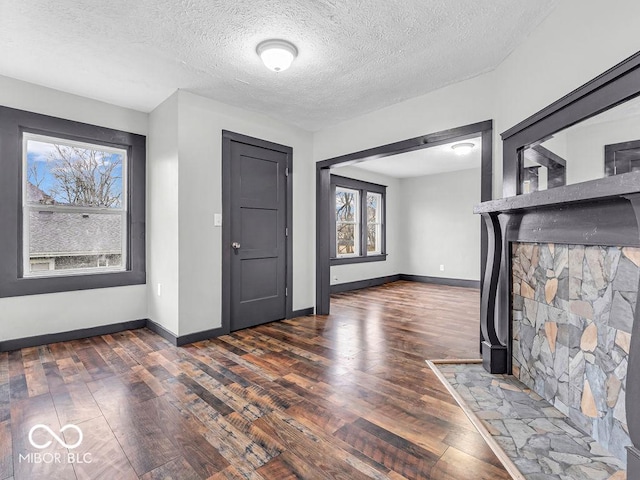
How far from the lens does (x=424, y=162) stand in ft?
20.2

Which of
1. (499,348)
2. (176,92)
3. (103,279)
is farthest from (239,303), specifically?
(499,348)

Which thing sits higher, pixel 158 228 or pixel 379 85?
pixel 379 85

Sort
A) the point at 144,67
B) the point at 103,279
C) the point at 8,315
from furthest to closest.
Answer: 1. the point at 103,279
2. the point at 8,315
3. the point at 144,67

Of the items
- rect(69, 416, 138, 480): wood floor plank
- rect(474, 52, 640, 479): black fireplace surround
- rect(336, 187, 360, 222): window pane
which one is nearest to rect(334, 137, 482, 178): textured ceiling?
rect(336, 187, 360, 222): window pane

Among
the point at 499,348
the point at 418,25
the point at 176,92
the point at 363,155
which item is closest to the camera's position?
the point at 418,25

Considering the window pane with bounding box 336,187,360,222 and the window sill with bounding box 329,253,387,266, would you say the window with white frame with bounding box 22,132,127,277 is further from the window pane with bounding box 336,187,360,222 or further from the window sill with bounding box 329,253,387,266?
the window pane with bounding box 336,187,360,222

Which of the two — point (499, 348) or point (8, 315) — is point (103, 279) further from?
point (499, 348)

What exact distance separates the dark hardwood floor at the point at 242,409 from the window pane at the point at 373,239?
12.3 ft

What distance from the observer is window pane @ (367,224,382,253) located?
23.5ft

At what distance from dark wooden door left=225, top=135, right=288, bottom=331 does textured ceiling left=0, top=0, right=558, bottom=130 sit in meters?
0.78

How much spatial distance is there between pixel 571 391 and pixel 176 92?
13.2 ft

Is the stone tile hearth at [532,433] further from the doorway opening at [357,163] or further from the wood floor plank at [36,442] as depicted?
the wood floor plank at [36,442]

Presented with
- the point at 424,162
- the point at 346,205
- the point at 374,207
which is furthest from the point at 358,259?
the point at 424,162

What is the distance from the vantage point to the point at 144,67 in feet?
9.23
